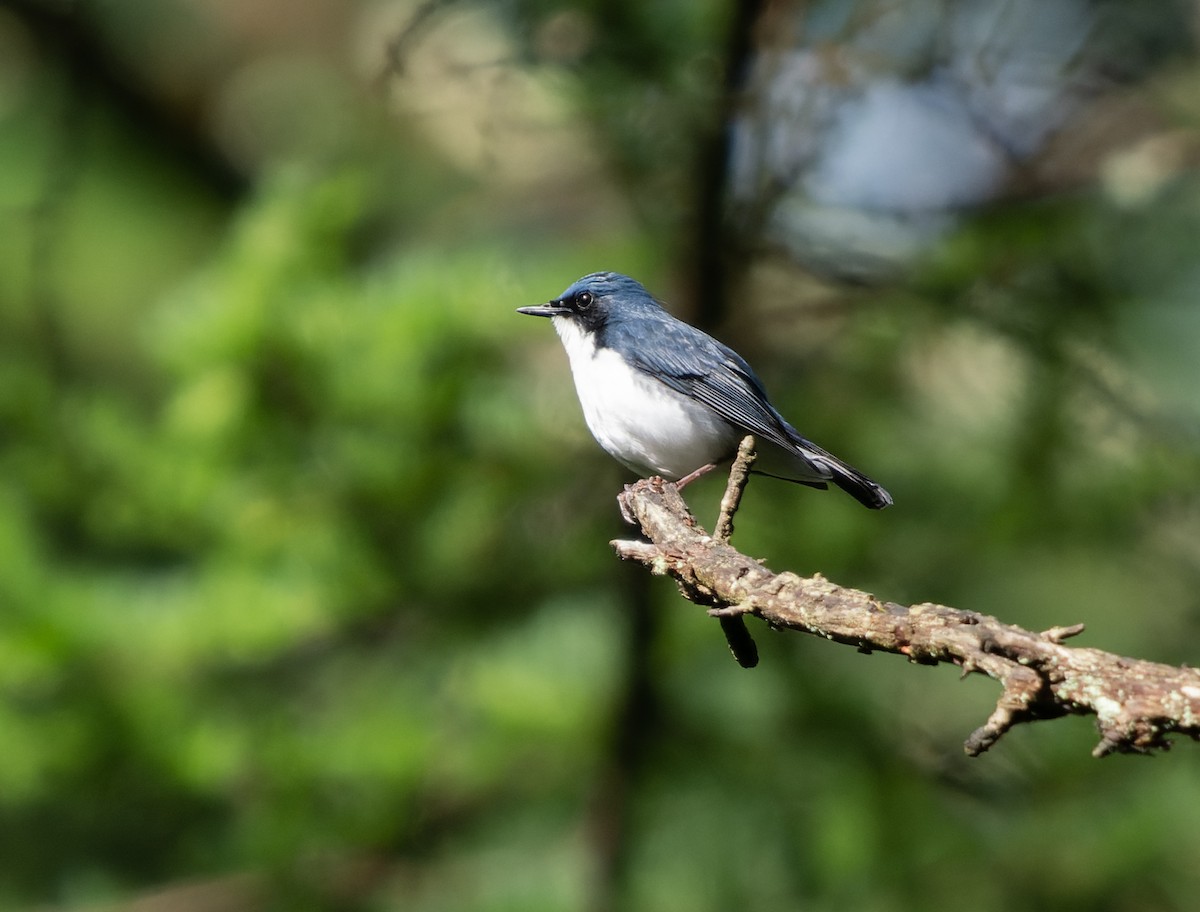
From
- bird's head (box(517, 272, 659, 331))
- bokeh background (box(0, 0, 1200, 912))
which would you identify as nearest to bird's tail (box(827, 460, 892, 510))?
bird's head (box(517, 272, 659, 331))

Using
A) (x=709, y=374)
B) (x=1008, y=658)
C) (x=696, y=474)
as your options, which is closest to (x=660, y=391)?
(x=709, y=374)

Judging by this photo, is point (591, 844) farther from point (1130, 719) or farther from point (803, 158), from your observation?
point (1130, 719)

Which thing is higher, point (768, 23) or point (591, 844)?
point (768, 23)

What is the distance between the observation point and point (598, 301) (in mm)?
3672

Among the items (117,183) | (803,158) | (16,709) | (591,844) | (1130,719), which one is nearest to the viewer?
(1130,719)

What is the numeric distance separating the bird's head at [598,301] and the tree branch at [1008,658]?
190 cm

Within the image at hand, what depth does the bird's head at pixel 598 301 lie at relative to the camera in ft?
11.9

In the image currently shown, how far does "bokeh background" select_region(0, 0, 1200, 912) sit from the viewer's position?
13.3 feet

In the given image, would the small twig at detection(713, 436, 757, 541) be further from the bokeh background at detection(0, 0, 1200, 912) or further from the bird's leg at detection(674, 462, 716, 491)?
the bokeh background at detection(0, 0, 1200, 912)

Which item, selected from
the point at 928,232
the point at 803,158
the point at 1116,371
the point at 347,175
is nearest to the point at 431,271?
the point at 347,175

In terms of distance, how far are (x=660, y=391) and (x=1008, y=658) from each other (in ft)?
6.08

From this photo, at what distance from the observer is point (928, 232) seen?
4.66m

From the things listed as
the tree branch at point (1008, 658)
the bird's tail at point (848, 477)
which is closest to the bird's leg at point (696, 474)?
the bird's tail at point (848, 477)

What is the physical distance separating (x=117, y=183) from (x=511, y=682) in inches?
262
